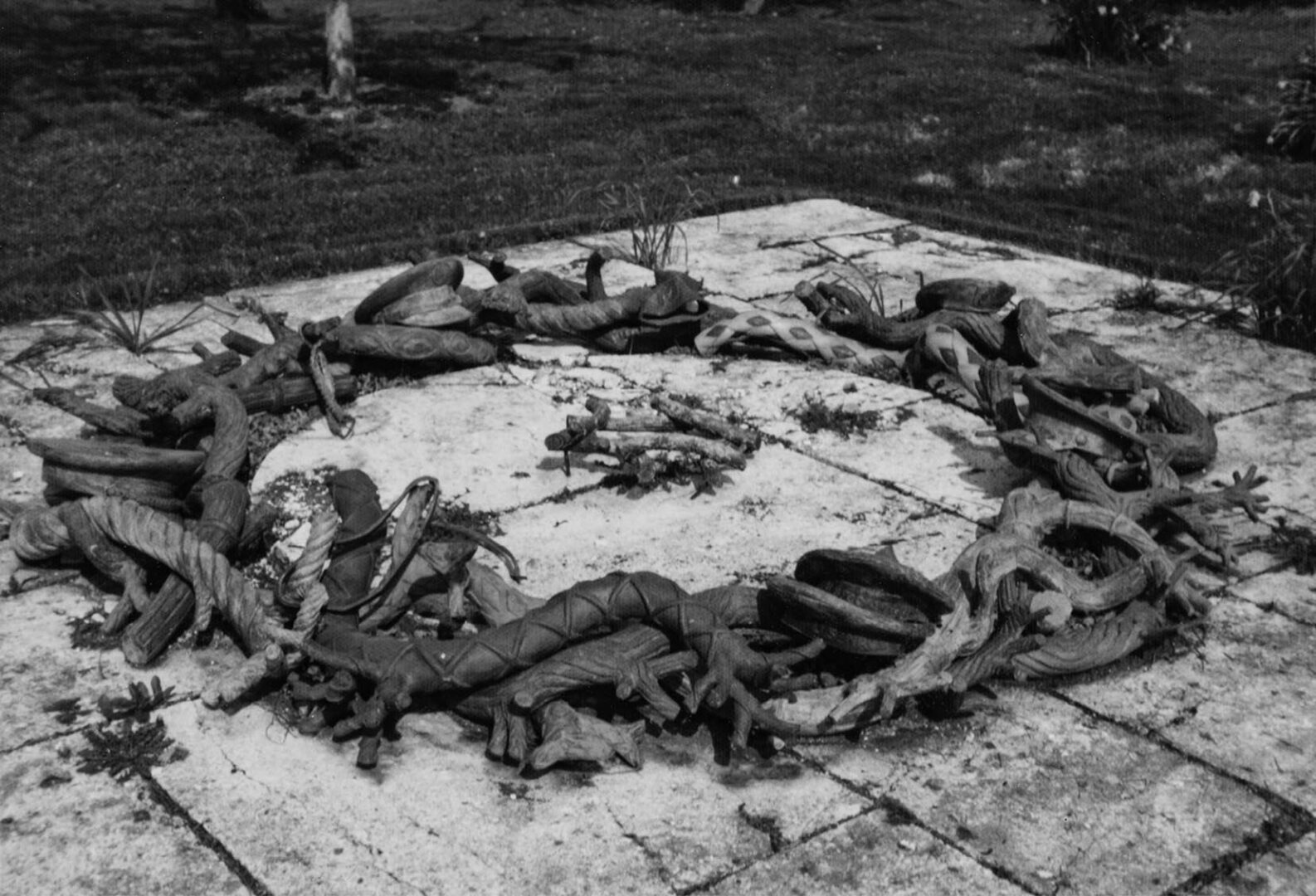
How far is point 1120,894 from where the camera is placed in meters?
3.11

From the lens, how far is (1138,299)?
7.15 m

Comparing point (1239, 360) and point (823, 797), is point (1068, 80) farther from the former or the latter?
point (823, 797)

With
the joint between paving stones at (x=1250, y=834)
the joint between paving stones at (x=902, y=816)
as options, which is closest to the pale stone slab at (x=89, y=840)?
the joint between paving stones at (x=902, y=816)

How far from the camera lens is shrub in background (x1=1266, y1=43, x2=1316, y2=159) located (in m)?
11.6

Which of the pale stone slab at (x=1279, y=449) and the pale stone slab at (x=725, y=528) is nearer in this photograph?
the pale stone slab at (x=725, y=528)

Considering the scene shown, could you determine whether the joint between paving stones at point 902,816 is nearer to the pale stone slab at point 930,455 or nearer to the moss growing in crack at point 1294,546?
the pale stone slab at point 930,455

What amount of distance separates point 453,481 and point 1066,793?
7.95 ft

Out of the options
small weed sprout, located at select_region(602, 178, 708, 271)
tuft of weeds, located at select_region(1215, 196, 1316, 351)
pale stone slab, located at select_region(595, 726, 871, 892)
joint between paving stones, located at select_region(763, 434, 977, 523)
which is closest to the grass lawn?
small weed sprout, located at select_region(602, 178, 708, 271)

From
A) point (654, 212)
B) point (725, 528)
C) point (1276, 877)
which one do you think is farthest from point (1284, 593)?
point (654, 212)

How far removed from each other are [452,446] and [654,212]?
136 inches

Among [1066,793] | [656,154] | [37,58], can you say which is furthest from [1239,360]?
[37,58]

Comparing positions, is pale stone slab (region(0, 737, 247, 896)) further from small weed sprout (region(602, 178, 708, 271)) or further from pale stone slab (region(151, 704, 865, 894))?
small weed sprout (region(602, 178, 708, 271))

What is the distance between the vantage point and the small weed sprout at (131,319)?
6480mm

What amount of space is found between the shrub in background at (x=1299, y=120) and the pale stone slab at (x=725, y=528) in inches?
313
